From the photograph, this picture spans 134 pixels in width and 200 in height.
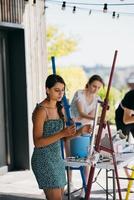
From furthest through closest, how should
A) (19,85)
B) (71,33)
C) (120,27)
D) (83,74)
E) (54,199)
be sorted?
(120,27), (71,33), (83,74), (19,85), (54,199)

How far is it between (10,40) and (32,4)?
0.63 meters

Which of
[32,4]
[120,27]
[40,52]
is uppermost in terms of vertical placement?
[120,27]

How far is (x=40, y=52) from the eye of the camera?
7184 millimetres

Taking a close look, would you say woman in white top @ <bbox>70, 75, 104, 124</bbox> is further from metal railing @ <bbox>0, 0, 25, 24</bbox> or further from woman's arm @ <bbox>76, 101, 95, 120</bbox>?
metal railing @ <bbox>0, 0, 25, 24</bbox>

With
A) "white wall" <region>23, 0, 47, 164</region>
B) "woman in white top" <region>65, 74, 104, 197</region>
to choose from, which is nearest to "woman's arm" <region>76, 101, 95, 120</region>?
"woman in white top" <region>65, 74, 104, 197</region>

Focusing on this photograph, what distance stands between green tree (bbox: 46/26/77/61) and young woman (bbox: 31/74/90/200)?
14722 millimetres

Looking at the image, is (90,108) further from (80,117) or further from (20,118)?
(20,118)

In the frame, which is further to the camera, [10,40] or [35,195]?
[10,40]

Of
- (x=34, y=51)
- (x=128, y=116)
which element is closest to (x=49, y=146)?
(x=128, y=116)

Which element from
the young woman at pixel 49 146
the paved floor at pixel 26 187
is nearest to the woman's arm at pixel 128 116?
the young woman at pixel 49 146

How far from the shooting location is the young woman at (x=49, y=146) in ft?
10.8

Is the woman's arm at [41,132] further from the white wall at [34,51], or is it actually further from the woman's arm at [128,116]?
the white wall at [34,51]

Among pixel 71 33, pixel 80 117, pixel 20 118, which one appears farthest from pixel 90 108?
pixel 71 33

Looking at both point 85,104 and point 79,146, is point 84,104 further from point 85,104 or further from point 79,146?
point 79,146
